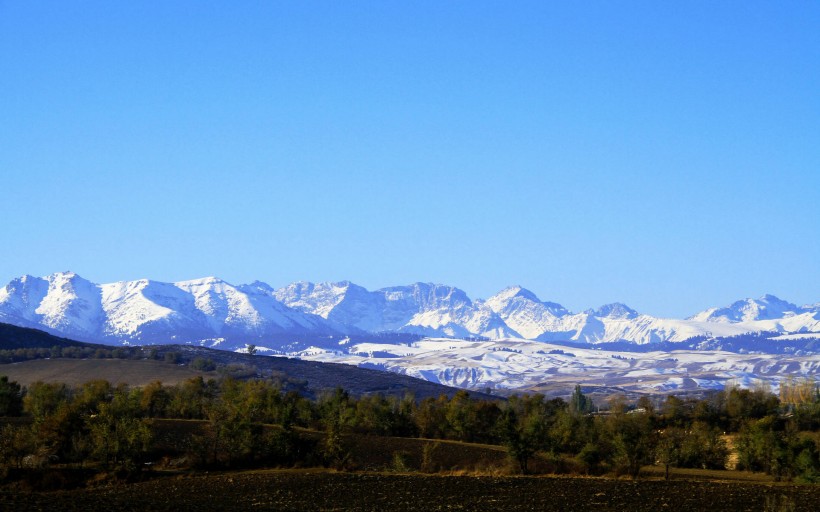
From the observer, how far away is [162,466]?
10681 cm

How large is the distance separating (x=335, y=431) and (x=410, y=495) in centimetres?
3708

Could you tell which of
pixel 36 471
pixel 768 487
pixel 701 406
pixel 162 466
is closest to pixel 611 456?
pixel 768 487

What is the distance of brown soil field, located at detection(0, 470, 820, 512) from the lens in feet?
246

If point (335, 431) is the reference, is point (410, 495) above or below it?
below

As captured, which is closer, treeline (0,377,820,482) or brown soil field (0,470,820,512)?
brown soil field (0,470,820,512)

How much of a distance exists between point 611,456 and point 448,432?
42579 millimetres

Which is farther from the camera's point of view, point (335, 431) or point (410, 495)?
point (335, 431)

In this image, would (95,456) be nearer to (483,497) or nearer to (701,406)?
(483,497)

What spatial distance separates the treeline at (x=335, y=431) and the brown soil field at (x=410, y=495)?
1358cm

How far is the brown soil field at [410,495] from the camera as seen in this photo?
246 ft

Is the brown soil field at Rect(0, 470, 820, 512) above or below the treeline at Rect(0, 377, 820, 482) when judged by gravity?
below

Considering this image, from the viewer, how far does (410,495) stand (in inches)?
3246

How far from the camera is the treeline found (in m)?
107

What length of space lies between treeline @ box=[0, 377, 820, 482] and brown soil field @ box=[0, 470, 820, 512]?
13.6 meters
